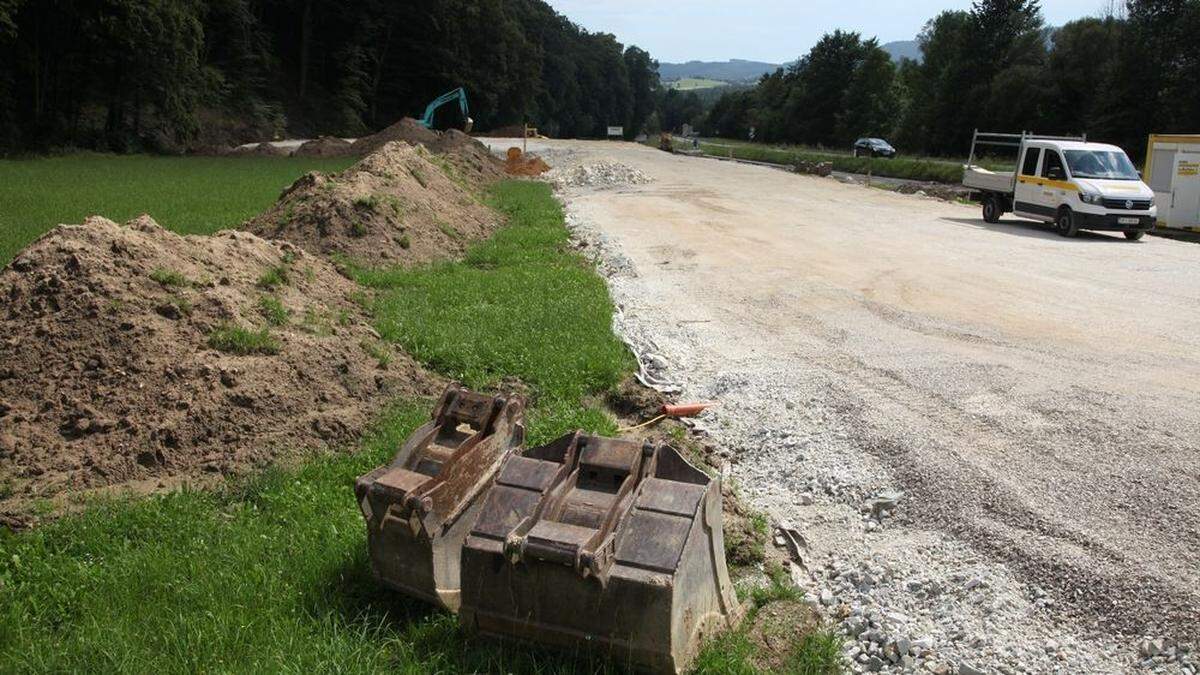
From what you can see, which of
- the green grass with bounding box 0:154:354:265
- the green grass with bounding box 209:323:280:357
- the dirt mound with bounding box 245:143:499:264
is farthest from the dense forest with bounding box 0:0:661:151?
the green grass with bounding box 209:323:280:357

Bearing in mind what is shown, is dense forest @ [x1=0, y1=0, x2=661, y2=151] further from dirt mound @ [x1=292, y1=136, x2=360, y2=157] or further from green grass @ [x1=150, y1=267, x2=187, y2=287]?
green grass @ [x1=150, y1=267, x2=187, y2=287]

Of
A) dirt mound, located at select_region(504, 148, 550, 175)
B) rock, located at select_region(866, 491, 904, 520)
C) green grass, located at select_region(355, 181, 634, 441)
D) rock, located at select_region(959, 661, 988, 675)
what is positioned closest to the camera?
rock, located at select_region(959, 661, 988, 675)

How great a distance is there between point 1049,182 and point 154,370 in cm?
2126

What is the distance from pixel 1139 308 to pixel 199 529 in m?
11.9

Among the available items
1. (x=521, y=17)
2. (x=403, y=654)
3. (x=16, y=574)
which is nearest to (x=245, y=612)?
(x=403, y=654)

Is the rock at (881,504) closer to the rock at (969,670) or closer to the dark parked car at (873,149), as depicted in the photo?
the rock at (969,670)

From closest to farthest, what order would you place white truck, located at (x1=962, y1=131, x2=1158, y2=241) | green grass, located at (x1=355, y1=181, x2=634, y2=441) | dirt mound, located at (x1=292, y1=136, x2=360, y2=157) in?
green grass, located at (x1=355, y1=181, x2=634, y2=441) < white truck, located at (x1=962, y1=131, x2=1158, y2=241) < dirt mound, located at (x1=292, y1=136, x2=360, y2=157)

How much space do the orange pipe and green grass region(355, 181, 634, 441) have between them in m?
0.61

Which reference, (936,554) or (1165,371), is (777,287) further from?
(936,554)

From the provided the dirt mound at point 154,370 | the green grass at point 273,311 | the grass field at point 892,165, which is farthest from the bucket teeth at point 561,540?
the grass field at point 892,165

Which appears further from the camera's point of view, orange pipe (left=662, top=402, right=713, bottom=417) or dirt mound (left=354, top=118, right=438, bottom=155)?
dirt mound (left=354, top=118, right=438, bottom=155)

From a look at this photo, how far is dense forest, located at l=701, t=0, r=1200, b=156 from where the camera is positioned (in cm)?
5119

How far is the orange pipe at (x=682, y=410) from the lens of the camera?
26.1ft

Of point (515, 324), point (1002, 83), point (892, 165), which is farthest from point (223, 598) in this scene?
point (1002, 83)
